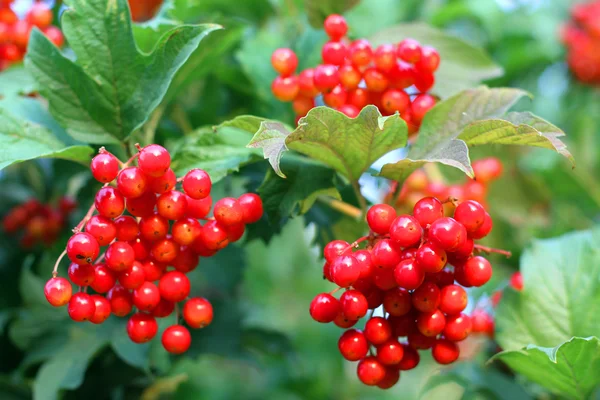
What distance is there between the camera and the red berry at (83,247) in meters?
0.68

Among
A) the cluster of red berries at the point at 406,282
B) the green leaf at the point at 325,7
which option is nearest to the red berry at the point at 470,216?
the cluster of red berries at the point at 406,282

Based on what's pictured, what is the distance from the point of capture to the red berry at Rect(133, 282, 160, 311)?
75 centimetres

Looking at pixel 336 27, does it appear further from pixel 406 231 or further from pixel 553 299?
pixel 553 299

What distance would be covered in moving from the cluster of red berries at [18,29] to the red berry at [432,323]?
2.96ft

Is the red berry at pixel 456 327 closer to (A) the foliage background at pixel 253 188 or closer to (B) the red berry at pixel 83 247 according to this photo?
(A) the foliage background at pixel 253 188

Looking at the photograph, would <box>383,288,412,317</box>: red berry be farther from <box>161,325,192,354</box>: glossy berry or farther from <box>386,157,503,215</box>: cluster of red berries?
<box>386,157,503,215</box>: cluster of red berries

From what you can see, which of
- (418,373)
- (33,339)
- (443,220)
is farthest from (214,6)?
(418,373)

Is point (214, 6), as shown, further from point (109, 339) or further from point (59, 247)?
point (109, 339)

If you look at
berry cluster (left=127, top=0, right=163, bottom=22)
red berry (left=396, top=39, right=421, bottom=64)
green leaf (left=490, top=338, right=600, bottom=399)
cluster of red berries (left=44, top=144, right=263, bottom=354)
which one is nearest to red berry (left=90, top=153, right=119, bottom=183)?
cluster of red berries (left=44, top=144, right=263, bottom=354)

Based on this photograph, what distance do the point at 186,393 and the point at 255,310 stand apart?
1.61 ft

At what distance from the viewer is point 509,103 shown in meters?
0.84

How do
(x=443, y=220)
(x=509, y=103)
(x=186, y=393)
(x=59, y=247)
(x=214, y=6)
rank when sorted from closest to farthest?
(x=443, y=220)
(x=509, y=103)
(x=59, y=247)
(x=214, y=6)
(x=186, y=393)

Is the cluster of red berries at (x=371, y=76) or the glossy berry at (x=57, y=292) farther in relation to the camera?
the cluster of red berries at (x=371, y=76)

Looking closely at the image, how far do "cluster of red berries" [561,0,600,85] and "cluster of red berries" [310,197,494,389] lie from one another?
1315mm
